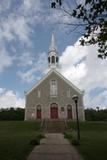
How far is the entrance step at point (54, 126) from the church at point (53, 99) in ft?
22.1

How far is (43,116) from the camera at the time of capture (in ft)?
168

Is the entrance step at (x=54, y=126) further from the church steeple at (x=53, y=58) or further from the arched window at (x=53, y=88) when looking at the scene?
the church steeple at (x=53, y=58)

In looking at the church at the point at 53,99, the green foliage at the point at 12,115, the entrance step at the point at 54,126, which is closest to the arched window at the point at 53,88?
the church at the point at 53,99

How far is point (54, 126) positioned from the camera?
41.3 m

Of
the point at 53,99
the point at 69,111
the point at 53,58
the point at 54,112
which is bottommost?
the point at 54,112

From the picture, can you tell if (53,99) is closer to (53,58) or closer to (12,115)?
(53,58)

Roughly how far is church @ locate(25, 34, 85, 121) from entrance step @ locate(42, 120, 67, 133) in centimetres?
674

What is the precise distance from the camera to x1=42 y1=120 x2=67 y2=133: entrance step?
3794 centimetres

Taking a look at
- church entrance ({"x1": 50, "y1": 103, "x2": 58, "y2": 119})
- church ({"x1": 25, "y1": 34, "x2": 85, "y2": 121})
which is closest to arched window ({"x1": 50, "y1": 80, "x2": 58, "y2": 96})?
church ({"x1": 25, "y1": 34, "x2": 85, "y2": 121})

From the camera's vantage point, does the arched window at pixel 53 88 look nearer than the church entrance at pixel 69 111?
No

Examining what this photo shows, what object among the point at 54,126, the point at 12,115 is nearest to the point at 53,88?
the point at 12,115

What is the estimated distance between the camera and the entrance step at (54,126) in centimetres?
3794

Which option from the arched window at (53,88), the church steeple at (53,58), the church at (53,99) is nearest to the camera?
the church at (53,99)

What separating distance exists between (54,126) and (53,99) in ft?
36.8
